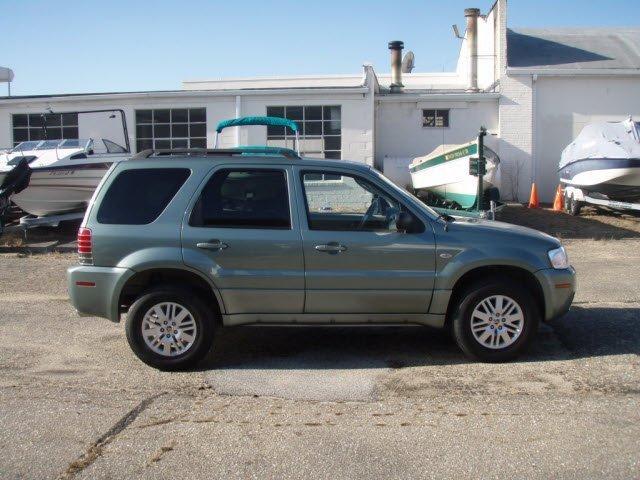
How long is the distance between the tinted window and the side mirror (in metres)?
1.90

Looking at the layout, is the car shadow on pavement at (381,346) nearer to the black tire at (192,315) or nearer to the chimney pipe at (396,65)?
the black tire at (192,315)

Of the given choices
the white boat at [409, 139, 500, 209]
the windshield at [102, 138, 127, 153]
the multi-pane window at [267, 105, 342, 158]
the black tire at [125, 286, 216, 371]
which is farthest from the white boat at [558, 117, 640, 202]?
the black tire at [125, 286, 216, 371]

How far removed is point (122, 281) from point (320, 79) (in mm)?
20695

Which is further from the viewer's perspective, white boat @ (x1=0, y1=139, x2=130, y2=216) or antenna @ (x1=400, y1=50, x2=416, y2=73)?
antenna @ (x1=400, y1=50, x2=416, y2=73)

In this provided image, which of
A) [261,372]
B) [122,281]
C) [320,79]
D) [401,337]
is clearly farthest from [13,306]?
[320,79]

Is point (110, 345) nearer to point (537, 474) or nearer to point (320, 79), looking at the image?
point (537, 474)

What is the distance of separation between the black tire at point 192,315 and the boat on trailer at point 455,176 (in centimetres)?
1060

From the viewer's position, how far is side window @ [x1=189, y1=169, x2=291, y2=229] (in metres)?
6.51

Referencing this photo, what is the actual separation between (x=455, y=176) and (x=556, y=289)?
34.9ft

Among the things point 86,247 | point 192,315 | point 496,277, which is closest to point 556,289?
point 496,277

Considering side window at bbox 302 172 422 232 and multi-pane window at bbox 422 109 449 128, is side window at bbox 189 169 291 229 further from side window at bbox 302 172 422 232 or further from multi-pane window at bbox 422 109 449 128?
multi-pane window at bbox 422 109 449 128

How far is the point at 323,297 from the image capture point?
6449 millimetres

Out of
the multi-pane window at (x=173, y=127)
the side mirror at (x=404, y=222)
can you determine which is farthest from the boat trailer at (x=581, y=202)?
the side mirror at (x=404, y=222)

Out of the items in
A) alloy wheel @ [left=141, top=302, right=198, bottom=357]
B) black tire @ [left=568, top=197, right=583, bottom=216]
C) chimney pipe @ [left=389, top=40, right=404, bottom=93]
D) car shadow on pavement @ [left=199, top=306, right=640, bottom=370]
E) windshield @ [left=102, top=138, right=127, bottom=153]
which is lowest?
car shadow on pavement @ [left=199, top=306, right=640, bottom=370]
